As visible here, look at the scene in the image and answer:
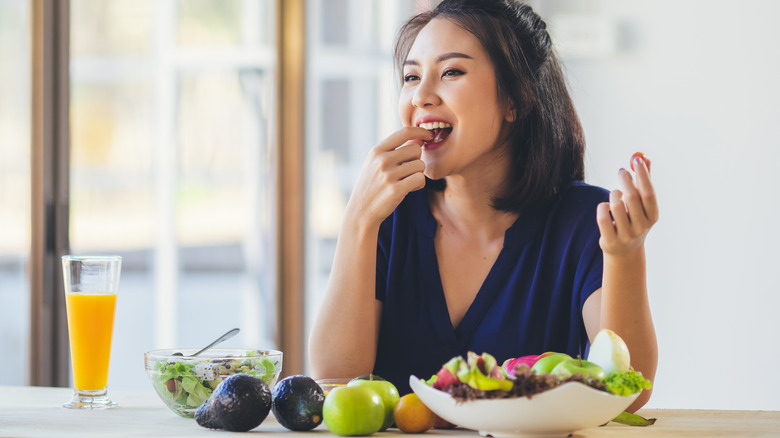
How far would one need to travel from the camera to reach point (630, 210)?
1.20 metres

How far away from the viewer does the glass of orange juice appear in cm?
129

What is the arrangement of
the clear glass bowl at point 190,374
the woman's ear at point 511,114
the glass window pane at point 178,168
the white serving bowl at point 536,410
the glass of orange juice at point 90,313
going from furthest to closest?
the glass window pane at point 178,168
the woman's ear at point 511,114
the glass of orange juice at point 90,313
the clear glass bowl at point 190,374
the white serving bowl at point 536,410

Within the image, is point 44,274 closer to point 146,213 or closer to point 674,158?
point 146,213

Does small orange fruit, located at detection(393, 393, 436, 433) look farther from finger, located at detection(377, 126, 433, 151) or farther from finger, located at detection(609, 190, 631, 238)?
finger, located at detection(377, 126, 433, 151)

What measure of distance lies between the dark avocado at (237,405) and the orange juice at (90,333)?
28 cm

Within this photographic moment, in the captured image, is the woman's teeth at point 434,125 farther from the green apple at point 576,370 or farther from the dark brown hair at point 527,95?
the green apple at point 576,370

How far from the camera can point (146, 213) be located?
3.30 m

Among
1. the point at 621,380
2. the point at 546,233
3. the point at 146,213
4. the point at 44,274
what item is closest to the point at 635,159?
the point at 621,380

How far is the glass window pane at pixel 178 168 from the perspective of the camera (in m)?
3.02

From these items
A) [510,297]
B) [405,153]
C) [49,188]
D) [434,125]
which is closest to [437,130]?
[434,125]

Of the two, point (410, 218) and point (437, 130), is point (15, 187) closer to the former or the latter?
point (410, 218)

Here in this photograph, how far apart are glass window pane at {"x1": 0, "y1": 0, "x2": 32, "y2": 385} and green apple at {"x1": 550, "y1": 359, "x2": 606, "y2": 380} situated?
2126 mm

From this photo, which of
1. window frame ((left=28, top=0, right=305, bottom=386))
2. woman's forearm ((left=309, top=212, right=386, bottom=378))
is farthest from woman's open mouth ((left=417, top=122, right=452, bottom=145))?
window frame ((left=28, top=0, right=305, bottom=386))

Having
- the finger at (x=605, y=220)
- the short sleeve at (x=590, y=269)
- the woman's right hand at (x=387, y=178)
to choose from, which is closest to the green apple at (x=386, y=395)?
the finger at (x=605, y=220)
